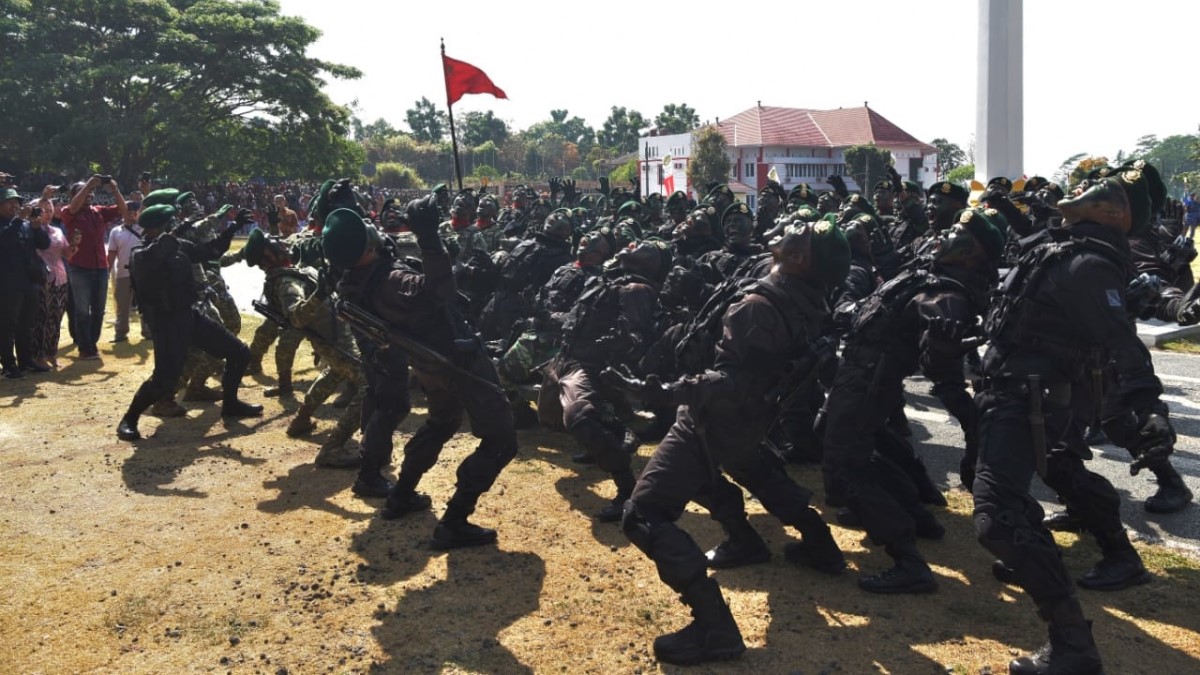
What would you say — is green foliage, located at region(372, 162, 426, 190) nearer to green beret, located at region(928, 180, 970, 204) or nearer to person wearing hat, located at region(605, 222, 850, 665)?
green beret, located at region(928, 180, 970, 204)

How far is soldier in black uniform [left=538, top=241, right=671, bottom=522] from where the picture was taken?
20.0 ft

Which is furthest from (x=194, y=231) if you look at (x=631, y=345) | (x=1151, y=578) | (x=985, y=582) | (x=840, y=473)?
(x=1151, y=578)

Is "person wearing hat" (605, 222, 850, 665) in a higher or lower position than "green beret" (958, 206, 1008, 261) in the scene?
lower

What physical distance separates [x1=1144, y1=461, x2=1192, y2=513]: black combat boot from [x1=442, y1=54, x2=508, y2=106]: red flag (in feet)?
32.7

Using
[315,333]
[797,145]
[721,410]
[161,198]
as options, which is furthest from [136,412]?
[797,145]

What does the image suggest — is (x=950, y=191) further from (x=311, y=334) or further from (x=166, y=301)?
(x=166, y=301)

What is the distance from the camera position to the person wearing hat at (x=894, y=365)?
497 centimetres

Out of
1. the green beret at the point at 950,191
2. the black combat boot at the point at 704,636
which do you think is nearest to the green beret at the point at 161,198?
the black combat boot at the point at 704,636

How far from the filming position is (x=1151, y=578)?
16.4 ft

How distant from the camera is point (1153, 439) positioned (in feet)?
18.4

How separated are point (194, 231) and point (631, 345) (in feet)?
17.0

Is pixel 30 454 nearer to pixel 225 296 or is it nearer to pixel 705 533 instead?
pixel 225 296

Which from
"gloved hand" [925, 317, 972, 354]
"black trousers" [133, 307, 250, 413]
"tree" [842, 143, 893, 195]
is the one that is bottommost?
"black trousers" [133, 307, 250, 413]

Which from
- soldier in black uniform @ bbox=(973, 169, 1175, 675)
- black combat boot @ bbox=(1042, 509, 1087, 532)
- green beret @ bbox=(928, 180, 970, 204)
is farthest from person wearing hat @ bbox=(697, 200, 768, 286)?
soldier in black uniform @ bbox=(973, 169, 1175, 675)
